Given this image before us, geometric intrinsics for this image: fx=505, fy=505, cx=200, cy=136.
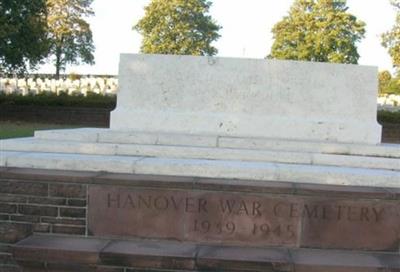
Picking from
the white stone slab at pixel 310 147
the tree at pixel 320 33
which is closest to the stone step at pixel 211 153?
the white stone slab at pixel 310 147

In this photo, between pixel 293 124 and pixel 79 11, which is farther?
pixel 79 11

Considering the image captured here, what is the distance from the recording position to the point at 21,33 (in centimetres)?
1819

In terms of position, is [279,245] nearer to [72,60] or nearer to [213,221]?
[213,221]

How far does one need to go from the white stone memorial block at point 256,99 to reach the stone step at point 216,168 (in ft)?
3.54

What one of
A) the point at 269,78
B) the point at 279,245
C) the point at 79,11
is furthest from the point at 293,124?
the point at 79,11

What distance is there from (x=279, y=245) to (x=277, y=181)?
477mm

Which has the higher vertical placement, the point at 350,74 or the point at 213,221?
the point at 350,74

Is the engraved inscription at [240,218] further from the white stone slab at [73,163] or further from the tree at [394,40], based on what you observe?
the tree at [394,40]

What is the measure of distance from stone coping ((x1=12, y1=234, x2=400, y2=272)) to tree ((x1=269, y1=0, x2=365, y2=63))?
3480cm

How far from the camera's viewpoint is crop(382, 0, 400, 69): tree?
78.3 feet

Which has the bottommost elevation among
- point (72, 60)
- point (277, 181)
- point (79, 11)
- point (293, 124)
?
point (277, 181)

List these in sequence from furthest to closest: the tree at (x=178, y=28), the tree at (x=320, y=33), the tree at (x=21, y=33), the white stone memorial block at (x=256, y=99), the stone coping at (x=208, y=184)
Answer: the tree at (x=178, y=28) < the tree at (x=320, y=33) < the tree at (x=21, y=33) < the white stone memorial block at (x=256, y=99) < the stone coping at (x=208, y=184)

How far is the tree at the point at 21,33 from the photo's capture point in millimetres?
17625

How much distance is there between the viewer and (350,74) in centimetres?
532
